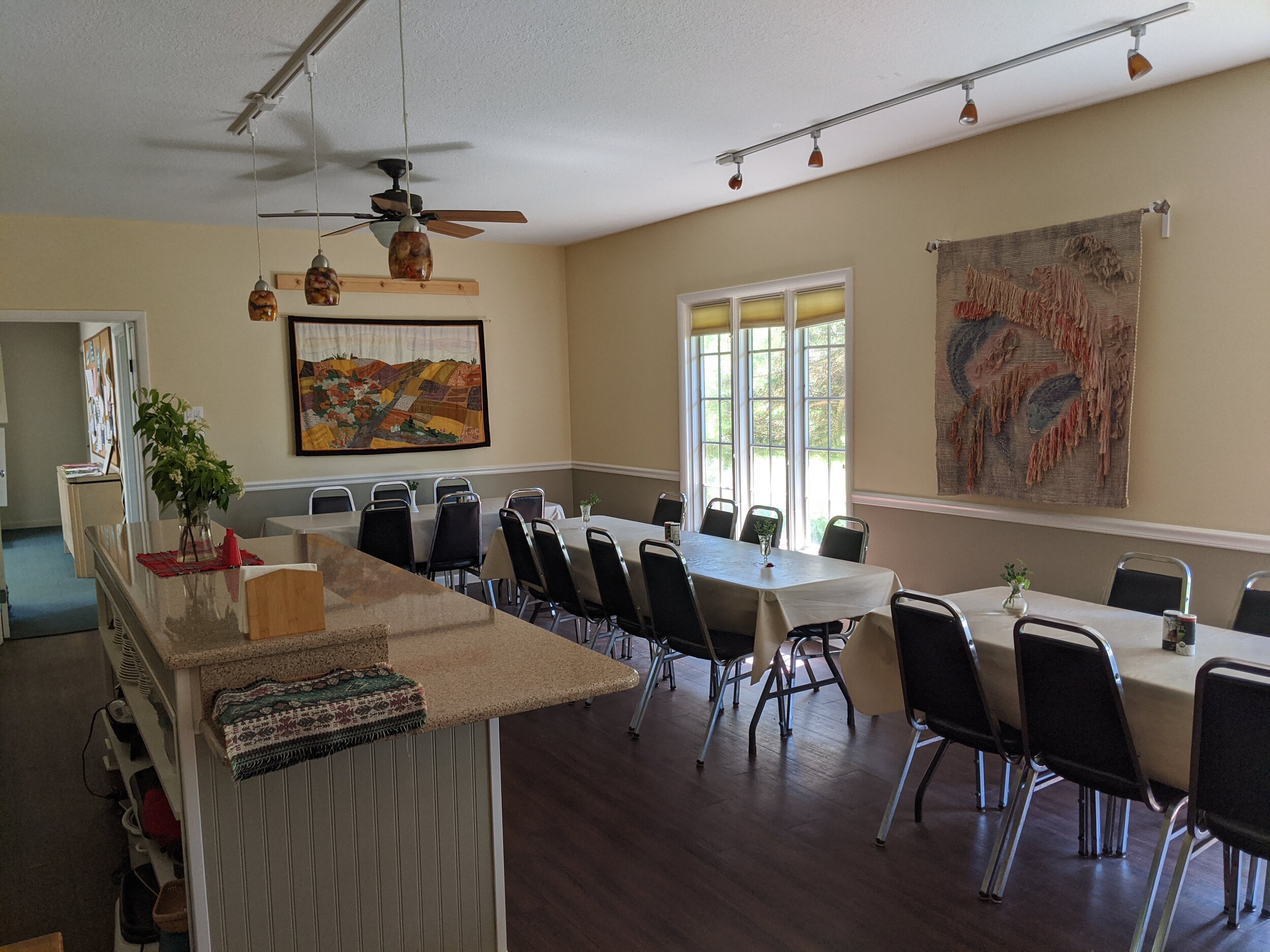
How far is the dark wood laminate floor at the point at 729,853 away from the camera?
260 centimetres

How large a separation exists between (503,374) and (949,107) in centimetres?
466

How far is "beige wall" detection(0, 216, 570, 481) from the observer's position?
6312mm

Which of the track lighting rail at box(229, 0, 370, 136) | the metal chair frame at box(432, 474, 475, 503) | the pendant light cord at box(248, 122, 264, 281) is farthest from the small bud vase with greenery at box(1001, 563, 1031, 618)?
the metal chair frame at box(432, 474, 475, 503)

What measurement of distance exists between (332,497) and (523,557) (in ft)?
7.70

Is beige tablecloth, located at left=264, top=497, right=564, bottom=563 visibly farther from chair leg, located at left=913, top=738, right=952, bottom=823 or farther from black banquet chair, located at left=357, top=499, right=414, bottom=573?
chair leg, located at left=913, top=738, right=952, bottom=823

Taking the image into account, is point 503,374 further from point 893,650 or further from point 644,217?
point 893,650

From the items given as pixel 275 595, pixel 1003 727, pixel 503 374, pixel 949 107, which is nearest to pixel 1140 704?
pixel 1003 727

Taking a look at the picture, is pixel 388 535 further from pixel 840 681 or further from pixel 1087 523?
pixel 1087 523

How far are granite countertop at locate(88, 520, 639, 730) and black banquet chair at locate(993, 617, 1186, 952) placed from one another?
121 centimetres

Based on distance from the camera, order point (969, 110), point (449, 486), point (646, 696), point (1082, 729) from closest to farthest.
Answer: point (1082, 729) → point (969, 110) → point (646, 696) → point (449, 486)

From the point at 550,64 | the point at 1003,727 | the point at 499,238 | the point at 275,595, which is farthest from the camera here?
the point at 499,238

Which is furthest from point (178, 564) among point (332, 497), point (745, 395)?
point (745, 395)

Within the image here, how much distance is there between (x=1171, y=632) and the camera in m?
2.77

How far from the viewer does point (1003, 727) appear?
2.97m
